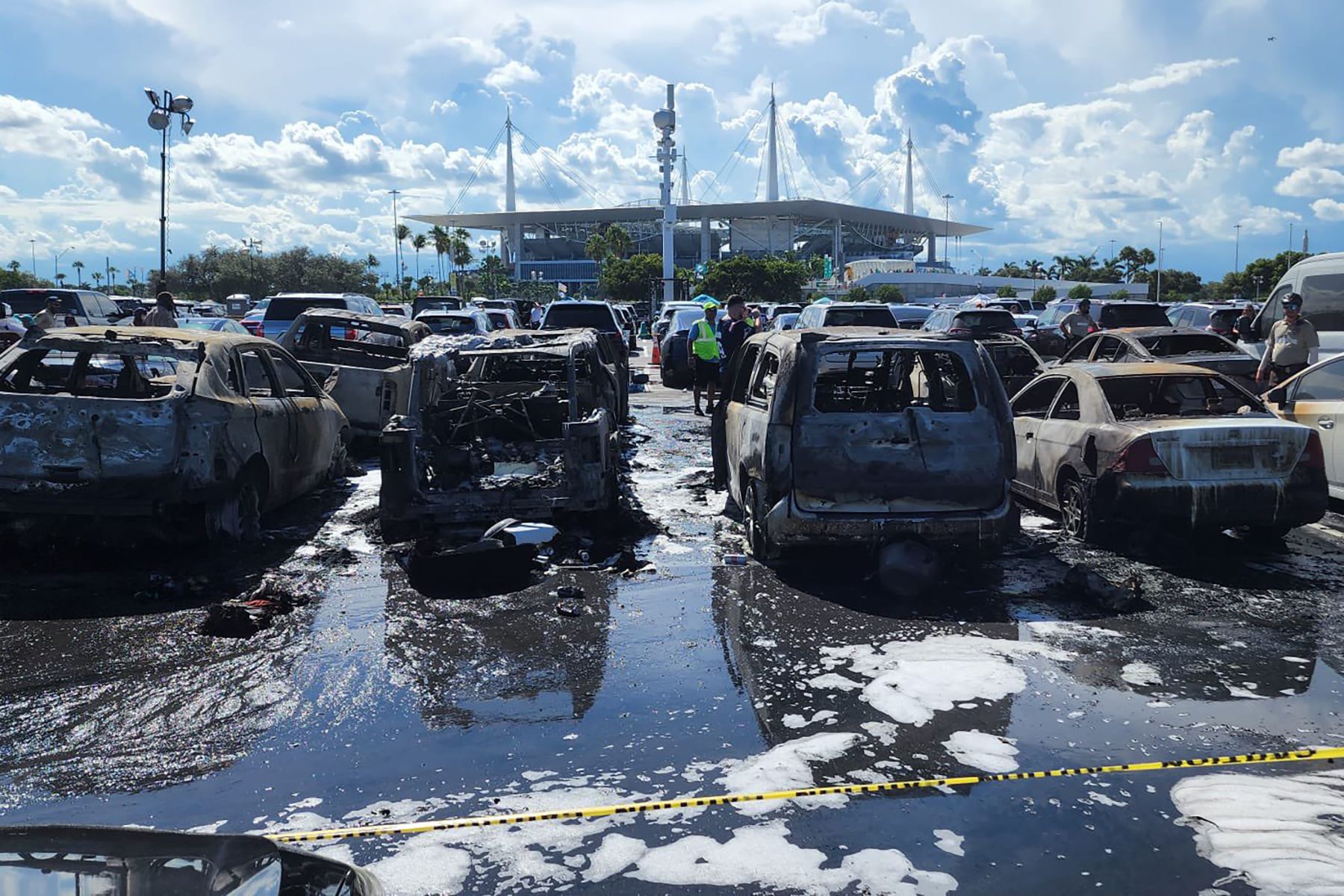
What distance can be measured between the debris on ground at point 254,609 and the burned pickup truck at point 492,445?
1061 mm

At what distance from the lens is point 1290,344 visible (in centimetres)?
1232

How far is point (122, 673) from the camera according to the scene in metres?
5.44

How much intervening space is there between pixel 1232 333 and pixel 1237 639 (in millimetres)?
15959

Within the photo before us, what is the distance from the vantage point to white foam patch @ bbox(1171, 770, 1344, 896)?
139 inches

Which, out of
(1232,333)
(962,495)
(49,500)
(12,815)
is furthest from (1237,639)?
(1232,333)

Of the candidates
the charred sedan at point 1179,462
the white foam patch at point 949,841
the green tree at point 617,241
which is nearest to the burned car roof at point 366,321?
the charred sedan at point 1179,462

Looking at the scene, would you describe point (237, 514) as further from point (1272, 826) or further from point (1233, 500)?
point (1233, 500)

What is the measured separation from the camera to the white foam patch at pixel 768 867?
11.4 feet

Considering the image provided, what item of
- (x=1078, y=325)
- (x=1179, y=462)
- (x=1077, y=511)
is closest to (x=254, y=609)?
(x=1077, y=511)

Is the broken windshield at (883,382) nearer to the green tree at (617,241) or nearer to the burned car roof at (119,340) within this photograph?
the burned car roof at (119,340)

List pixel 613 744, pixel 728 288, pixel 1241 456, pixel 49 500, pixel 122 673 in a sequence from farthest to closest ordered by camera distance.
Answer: pixel 728 288, pixel 1241 456, pixel 49 500, pixel 122 673, pixel 613 744

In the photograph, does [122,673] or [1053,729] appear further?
[122,673]

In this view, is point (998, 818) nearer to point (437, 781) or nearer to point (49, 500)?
point (437, 781)

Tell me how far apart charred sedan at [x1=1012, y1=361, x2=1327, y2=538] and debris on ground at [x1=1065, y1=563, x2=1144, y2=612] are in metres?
0.81
